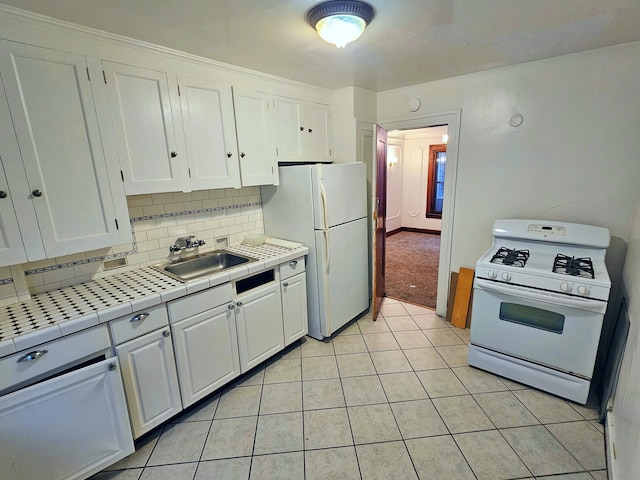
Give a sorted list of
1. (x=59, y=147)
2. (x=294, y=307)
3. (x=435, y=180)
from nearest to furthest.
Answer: (x=59, y=147) → (x=294, y=307) → (x=435, y=180)

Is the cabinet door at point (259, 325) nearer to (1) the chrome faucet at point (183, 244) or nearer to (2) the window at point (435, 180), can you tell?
(1) the chrome faucet at point (183, 244)

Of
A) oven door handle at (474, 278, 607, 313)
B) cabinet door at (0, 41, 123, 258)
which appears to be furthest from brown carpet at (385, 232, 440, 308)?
cabinet door at (0, 41, 123, 258)

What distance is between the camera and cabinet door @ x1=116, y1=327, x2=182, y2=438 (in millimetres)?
1657

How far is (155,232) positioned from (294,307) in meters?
1.25

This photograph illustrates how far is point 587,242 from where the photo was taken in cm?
218

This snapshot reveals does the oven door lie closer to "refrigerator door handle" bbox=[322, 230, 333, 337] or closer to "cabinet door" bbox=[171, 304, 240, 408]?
"refrigerator door handle" bbox=[322, 230, 333, 337]

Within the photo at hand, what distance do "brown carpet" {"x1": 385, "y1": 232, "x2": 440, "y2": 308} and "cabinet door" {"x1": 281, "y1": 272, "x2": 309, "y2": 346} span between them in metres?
1.51

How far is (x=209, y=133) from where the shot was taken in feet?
→ 7.10

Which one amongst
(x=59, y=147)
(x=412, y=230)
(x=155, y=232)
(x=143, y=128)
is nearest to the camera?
(x=59, y=147)

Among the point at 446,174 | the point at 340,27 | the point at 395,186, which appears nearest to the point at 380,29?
the point at 340,27

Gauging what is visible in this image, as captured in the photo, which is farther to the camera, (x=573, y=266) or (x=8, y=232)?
(x=573, y=266)

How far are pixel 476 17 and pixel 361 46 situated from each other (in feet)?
2.19

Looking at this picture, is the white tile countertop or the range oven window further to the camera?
the range oven window

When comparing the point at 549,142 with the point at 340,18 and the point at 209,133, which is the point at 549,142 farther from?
the point at 209,133
